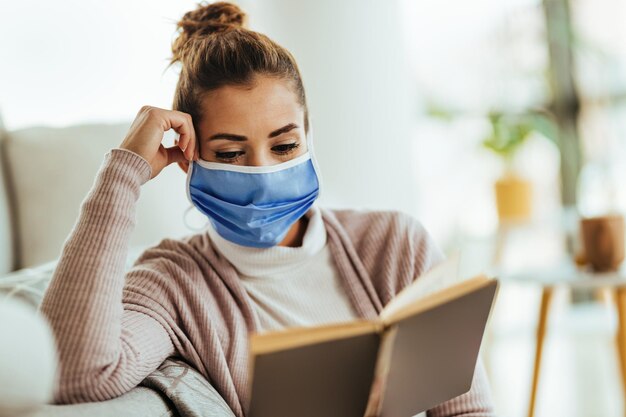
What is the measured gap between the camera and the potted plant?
9.98ft

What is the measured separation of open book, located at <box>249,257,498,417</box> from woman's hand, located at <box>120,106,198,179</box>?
417 mm

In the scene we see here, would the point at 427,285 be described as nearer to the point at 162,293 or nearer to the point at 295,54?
the point at 162,293

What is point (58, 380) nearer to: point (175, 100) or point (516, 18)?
point (175, 100)

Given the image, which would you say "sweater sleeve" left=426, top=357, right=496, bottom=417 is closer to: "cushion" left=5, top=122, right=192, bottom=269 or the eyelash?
the eyelash

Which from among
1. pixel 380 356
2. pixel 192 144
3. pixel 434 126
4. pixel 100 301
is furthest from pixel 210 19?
pixel 434 126

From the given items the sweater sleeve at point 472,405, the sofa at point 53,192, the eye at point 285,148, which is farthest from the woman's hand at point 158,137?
the sweater sleeve at point 472,405

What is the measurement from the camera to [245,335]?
3.75ft

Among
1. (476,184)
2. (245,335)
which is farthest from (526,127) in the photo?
(245,335)

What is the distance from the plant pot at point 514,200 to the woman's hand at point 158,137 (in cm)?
216

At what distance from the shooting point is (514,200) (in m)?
3.04

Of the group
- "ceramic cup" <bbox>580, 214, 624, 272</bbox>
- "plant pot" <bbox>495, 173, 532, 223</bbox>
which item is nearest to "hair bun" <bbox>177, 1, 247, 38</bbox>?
"ceramic cup" <bbox>580, 214, 624, 272</bbox>

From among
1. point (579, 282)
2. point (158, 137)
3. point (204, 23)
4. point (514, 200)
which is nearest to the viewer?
point (158, 137)

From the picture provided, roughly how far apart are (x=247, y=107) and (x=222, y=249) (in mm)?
253

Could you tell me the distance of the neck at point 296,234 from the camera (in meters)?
1.26
